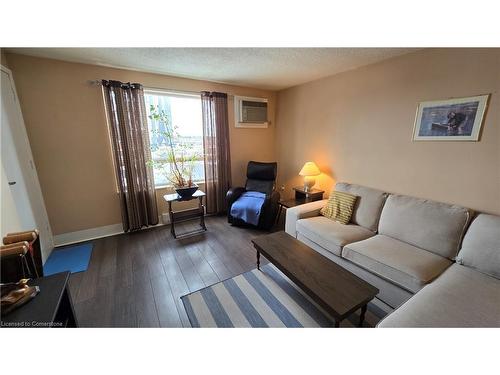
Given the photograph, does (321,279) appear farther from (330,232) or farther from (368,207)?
(368,207)

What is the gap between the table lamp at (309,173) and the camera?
3.00m

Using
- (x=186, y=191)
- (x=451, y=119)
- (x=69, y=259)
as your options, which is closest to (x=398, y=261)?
(x=451, y=119)

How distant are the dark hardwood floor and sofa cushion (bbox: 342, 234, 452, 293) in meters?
1.09

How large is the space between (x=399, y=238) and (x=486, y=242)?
567 millimetres

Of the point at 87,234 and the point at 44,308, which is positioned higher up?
the point at 44,308

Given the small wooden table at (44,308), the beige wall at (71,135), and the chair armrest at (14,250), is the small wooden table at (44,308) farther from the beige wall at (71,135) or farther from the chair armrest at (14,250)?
the beige wall at (71,135)

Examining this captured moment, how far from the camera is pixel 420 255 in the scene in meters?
1.67

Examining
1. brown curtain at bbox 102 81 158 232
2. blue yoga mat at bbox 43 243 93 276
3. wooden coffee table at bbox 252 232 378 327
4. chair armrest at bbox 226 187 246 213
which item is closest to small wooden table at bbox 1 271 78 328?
blue yoga mat at bbox 43 243 93 276

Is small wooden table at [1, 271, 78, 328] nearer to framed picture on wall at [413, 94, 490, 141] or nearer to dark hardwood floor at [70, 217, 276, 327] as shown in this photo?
dark hardwood floor at [70, 217, 276, 327]

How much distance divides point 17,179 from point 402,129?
3.99 meters

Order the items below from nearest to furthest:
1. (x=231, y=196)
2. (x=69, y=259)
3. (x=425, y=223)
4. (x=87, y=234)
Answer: (x=425, y=223) → (x=69, y=259) → (x=87, y=234) → (x=231, y=196)

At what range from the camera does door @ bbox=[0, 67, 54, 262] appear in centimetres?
159
